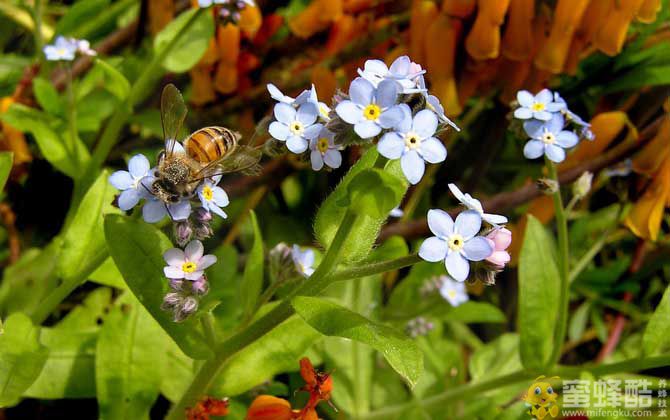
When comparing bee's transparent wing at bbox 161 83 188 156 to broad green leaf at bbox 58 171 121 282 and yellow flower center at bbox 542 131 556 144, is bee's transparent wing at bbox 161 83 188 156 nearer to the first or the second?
broad green leaf at bbox 58 171 121 282

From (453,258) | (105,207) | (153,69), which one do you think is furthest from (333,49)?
(453,258)

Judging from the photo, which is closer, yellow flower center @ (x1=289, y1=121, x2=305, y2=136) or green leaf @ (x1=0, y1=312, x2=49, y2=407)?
yellow flower center @ (x1=289, y1=121, x2=305, y2=136)

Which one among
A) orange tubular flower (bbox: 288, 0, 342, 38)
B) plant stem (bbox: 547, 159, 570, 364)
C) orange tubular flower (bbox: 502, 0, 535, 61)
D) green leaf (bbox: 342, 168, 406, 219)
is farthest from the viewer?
orange tubular flower (bbox: 288, 0, 342, 38)

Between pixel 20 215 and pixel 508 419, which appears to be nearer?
pixel 508 419

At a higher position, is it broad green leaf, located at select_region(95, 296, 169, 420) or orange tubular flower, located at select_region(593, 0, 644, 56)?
orange tubular flower, located at select_region(593, 0, 644, 56)

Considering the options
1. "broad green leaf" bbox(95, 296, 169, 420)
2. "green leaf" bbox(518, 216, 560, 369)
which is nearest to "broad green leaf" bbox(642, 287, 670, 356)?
"green leaf" bbox(518, 216, 560, 369)

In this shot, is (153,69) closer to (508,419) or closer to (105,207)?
(105,207)

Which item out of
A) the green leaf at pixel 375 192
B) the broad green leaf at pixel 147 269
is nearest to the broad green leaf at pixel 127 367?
the broad green leaf at pixel 147 269

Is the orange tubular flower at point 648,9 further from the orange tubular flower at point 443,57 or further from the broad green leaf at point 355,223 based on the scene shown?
the broad green leaf at point 355,223
